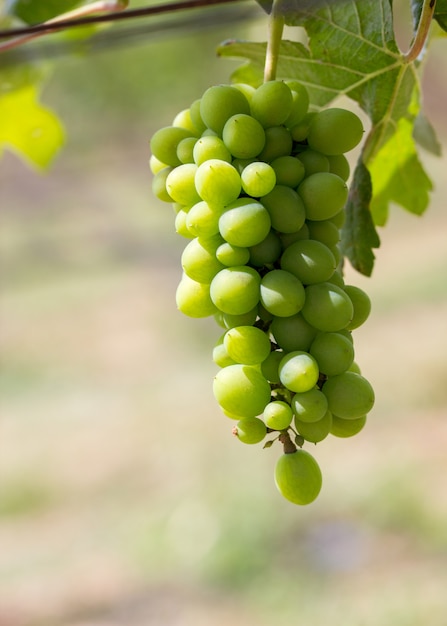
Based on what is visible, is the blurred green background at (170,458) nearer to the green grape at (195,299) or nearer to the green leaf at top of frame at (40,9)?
the green leaf at top of frame at (40,9)

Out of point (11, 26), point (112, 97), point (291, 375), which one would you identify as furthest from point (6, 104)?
point (112, 97)

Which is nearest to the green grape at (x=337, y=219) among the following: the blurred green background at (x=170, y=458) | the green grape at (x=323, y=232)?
the green grape at (x=323, y=232)

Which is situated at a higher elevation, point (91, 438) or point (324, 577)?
point (91, 438)

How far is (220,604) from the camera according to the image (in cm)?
261

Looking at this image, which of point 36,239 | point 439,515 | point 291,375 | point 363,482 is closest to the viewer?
point 291,375

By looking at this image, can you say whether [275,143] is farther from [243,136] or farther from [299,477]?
[299,477]

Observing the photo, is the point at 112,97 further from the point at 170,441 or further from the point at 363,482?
the point at 363,482

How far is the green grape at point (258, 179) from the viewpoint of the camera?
438 mm

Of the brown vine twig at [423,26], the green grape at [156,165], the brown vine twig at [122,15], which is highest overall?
the brown vine twig at [122,15]

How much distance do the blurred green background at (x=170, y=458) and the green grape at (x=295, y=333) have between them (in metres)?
0.34

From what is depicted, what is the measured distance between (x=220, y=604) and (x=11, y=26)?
2.14 metres

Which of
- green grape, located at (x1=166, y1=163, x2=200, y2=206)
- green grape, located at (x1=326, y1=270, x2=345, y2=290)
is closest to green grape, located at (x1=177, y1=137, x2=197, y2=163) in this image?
green grape, located at (x1=166, y1=163, x2=200, y2=206)

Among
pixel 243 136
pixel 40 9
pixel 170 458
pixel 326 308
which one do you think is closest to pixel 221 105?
pixel 243 136

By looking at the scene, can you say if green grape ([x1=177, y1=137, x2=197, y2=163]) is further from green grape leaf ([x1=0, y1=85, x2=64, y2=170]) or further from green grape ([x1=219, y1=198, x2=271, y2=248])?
green grape leaf ([x1=0, y1=85, x2=64, y2=170])
